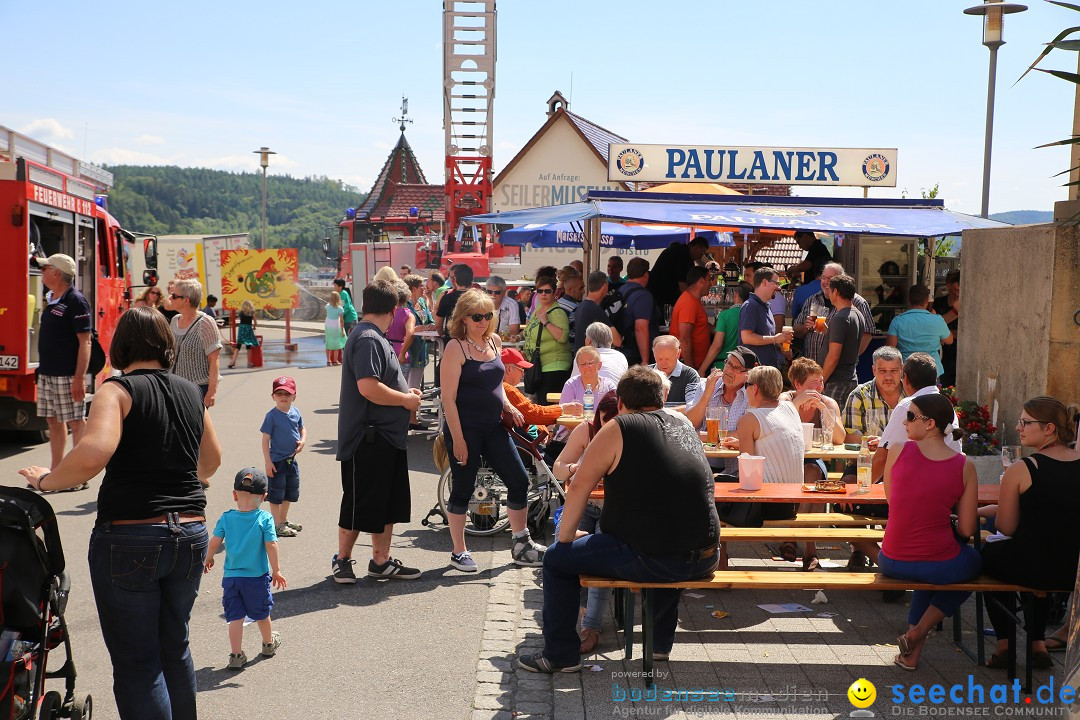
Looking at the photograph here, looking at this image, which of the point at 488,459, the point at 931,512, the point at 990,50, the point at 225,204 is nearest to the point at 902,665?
the point at 931,512

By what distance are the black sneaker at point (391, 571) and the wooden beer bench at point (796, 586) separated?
6.50ft

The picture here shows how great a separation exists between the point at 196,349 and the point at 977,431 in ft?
20.0

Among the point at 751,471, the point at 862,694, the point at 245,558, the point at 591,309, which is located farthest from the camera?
the point at 591,309

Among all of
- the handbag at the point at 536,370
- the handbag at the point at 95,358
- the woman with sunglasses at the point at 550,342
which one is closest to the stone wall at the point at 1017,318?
the woman with sunglasses at the point at 550,342

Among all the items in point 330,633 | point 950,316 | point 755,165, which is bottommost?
point 330,633

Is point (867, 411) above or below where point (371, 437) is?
above

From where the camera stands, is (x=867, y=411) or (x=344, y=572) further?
(x=867, y=411)

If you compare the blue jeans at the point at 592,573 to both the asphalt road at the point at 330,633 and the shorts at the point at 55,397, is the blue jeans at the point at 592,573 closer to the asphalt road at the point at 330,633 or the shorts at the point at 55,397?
the asphalt road at the point at 330,633

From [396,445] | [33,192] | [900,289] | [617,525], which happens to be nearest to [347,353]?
[396,445]

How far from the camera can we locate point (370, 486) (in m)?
6.56

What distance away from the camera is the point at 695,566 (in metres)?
4.94

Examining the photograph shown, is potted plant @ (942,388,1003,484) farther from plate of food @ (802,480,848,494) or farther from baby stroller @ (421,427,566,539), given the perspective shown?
baby stroller @ (421,427,566,539)

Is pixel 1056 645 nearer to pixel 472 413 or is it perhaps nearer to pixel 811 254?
pixel 472 413

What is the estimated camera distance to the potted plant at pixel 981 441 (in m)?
7.04
